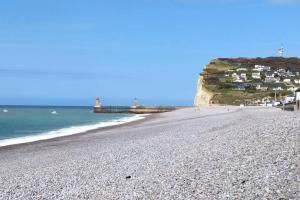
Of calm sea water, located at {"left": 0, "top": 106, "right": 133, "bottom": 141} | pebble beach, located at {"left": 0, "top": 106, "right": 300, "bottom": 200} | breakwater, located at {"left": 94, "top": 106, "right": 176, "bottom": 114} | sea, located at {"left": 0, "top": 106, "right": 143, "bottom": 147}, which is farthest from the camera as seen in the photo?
breakwater, located at {"left": 94, "top": 106, "right": 176, "bottom": 114}

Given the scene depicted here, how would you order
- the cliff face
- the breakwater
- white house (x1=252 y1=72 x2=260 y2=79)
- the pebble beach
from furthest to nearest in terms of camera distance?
1. white house (x1=252 y1=72 x2=260 y2=79)
2. the cliff face
3. the breakwater
4. the pebble beach

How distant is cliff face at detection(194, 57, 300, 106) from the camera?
110938mm

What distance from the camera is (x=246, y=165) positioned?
41.3 ft

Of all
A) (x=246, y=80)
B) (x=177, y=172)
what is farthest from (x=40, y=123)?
(x=246, y=80)

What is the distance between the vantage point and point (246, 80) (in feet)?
424

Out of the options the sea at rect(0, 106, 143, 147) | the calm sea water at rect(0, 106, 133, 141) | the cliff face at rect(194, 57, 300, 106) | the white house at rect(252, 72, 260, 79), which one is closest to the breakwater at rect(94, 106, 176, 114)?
the cliff face at rect(194, 57, 300, 106)

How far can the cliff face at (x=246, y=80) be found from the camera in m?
111

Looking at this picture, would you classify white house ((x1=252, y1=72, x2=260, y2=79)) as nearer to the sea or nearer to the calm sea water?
the calm sea water

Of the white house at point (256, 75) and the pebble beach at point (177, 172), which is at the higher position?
the white house at point (256, 75)

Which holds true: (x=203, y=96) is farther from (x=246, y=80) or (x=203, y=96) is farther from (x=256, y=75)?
(x=256, y=75)

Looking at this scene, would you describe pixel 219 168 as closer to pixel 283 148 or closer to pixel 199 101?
pixel 283 148

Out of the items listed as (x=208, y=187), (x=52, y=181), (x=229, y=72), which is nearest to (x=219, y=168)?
(x=208, y=187)

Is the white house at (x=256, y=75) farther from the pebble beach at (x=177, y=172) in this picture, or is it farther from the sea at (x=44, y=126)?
the pebble beach at (x=177, y=172)

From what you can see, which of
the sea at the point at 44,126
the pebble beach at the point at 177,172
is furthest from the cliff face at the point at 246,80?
the pebble beach at the point at 177,172
